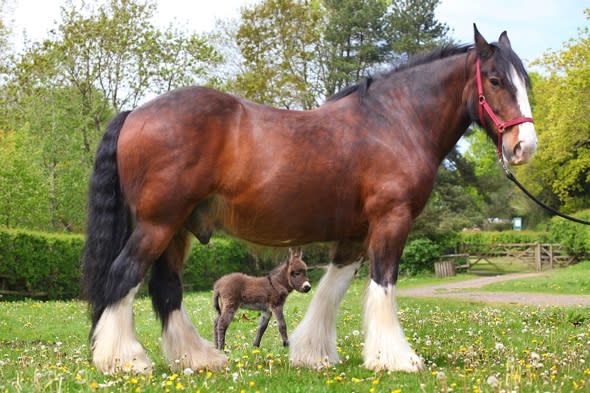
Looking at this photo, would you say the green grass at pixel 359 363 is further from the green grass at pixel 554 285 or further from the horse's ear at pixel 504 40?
the green grass at pixel 554 285

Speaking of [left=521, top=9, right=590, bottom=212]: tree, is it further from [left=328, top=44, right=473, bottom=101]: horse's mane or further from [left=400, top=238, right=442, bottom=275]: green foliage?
[left=328, top=44, right=473, bottom=101]: horse's mane

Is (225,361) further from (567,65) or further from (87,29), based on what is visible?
(567,65)

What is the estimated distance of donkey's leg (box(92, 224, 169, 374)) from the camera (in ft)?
17.2

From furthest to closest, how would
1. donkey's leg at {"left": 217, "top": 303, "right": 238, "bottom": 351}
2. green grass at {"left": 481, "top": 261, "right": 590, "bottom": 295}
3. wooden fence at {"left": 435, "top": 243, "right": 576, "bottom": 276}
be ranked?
wooden fence at {"left": 435, "top": 243, "right": 576, "bottom": 276} → green grass at {"left": 481, "top": 261, "right": 590, "bottom": 295} → donkey's leg at {"left": 217, "top": 303, "right": 238, "bottom": 351}

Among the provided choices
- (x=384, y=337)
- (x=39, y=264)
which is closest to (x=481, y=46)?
(x=384, y=337)

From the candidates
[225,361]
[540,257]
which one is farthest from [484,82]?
[540,257]

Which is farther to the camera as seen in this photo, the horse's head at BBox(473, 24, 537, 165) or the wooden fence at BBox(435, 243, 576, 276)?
the wooden fence at BBox(435, 243, 576, 276)

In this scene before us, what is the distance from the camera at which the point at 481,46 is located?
5992mm

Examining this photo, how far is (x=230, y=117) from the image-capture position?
18.6 feet

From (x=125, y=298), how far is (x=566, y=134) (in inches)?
1558

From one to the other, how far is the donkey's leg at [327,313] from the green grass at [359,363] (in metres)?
0.24

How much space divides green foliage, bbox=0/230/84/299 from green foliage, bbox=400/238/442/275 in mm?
19946

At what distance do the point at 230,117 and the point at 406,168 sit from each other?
1667 mm

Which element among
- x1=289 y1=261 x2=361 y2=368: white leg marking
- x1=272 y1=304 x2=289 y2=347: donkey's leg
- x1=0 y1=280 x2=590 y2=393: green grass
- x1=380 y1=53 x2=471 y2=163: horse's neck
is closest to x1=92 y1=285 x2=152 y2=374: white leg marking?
x1=0 y1=280 x2=590 y2=393: green grass
